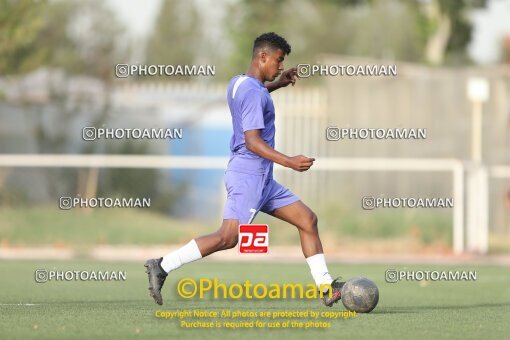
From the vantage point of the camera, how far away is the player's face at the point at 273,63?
10.7 meters

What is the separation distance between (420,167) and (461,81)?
3.61 m

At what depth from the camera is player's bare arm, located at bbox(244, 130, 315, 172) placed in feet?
32.9

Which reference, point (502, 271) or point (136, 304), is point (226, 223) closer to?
point (136, 304)

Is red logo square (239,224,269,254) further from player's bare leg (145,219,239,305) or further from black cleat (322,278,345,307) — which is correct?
black cleat (322,278,345,307)

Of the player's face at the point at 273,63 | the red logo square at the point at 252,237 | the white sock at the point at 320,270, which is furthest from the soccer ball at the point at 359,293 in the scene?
the player's face at the point at 273,63

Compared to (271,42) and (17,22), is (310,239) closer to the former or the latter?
(271,42)

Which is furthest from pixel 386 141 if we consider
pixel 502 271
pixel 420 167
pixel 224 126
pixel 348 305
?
pixel 348 305

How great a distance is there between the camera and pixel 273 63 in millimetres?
10703

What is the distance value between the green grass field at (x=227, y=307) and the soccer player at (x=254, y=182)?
1.74 ft

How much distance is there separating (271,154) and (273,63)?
0.92 m

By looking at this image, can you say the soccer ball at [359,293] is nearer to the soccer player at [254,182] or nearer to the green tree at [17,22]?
the soccer player at [254,182]

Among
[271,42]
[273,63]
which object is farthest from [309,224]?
[271,42]

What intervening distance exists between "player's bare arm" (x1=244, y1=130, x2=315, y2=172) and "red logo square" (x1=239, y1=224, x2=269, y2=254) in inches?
25.3

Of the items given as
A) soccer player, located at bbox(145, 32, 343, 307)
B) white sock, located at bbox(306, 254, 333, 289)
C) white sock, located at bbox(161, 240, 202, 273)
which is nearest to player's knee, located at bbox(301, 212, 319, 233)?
soccer player, located at bbox(145, 32, 343, 307)
